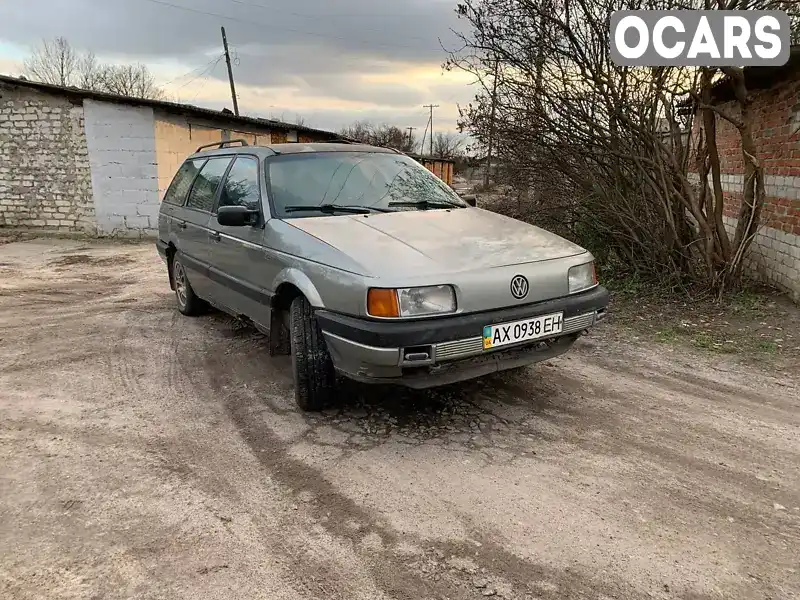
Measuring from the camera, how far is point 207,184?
543 centimetres

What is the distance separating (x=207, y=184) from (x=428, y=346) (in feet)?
10.5

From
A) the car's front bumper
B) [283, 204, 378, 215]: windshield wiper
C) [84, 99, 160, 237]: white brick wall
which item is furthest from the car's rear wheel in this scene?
[84, 99, 160, 237]: white brick wall

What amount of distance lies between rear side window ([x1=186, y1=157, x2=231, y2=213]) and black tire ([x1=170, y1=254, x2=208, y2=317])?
839mm

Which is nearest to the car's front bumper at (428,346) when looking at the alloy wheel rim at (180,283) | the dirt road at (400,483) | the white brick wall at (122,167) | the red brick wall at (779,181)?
the dirt road at (400,483)

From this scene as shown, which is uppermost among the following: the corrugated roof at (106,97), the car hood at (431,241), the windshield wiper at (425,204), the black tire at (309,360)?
the corrugated roof at (106,97)

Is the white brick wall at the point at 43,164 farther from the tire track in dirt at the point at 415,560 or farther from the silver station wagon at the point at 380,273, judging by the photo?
the tire track in dirt at the point at 415,560

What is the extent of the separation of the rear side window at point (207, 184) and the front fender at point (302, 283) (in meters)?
1.72

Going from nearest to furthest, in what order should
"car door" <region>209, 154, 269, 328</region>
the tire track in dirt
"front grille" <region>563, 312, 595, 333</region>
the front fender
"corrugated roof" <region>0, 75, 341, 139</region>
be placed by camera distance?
the tire track in dirt
the front fender
"front grille" <region>563, 312, 595, 333</region>
"car door" <region>209, 154, 269, 328</region>
"corrugated roof" <region>0, 75, 341, 139</region>

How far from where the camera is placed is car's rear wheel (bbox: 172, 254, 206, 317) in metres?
6.25

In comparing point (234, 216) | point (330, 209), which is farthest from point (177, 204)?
point (330, 209)

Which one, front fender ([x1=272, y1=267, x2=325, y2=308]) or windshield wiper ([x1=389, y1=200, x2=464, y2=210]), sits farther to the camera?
windshield wiper ([x1=389, y1=200, x2=464, y2=210])

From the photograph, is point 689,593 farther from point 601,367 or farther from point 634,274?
point 634,274

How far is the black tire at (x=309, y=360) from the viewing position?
3699 mm

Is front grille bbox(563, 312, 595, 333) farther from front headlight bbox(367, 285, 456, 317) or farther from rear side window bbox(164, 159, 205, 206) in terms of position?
rear side window bbox(164, 159, 205, 206)
